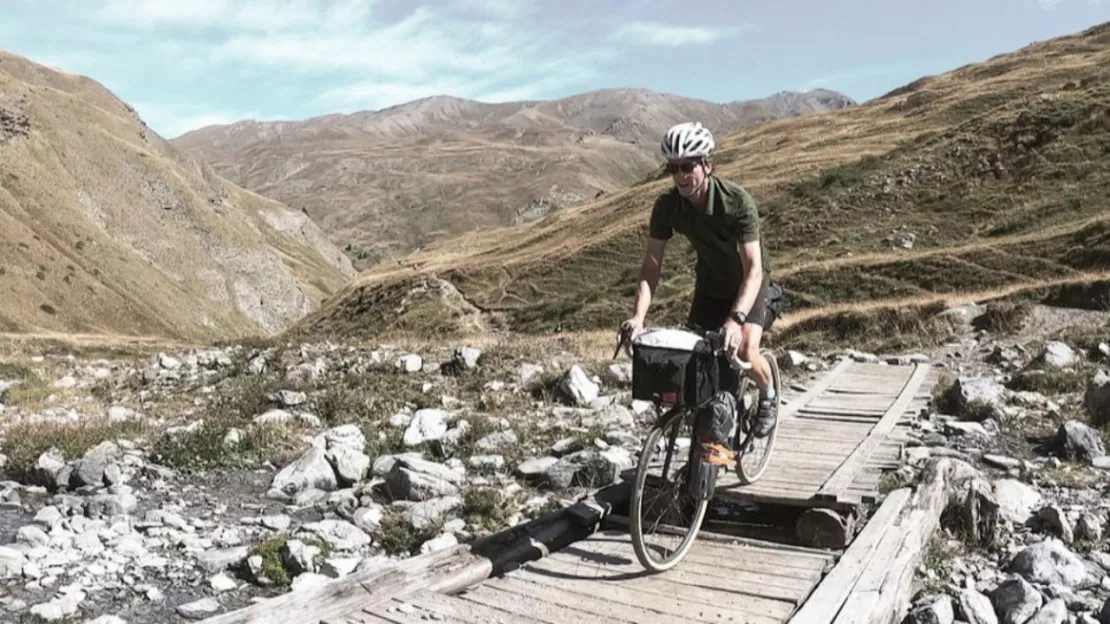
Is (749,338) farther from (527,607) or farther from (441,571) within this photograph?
(441,571)

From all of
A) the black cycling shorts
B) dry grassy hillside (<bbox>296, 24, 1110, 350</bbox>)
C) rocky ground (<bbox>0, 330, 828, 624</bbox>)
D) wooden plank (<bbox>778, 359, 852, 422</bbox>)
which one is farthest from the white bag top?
dry grassy hillside (<bbox>296, 24, 1110, 350</bbox>)

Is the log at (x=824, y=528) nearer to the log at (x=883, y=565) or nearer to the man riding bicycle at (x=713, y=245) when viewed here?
the log at (x=883, y=565)

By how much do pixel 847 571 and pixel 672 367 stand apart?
5.67 feet

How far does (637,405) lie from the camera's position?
42.3 feet

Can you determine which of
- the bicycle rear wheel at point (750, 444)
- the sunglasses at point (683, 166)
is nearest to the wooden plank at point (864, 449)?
the bicycle rear wheel at point (750, 444)

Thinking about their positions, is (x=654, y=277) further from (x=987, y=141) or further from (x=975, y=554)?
(x=987, y=141)

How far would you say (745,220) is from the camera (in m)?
6.02

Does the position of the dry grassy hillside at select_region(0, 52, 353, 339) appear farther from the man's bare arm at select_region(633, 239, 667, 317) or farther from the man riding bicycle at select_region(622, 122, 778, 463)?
the man riding bicycle at select_region(622, 122, 778, 463)

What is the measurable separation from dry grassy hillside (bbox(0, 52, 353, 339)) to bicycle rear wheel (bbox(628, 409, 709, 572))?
78.5 m

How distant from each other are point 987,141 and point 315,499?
53.6 metres

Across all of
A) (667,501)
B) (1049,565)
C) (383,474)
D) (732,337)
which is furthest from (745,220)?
(383,474)

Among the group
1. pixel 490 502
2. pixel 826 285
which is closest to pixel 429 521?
pixel 490 502

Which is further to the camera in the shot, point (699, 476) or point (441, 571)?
point (699, 476)

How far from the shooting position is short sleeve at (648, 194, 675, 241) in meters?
6.34
